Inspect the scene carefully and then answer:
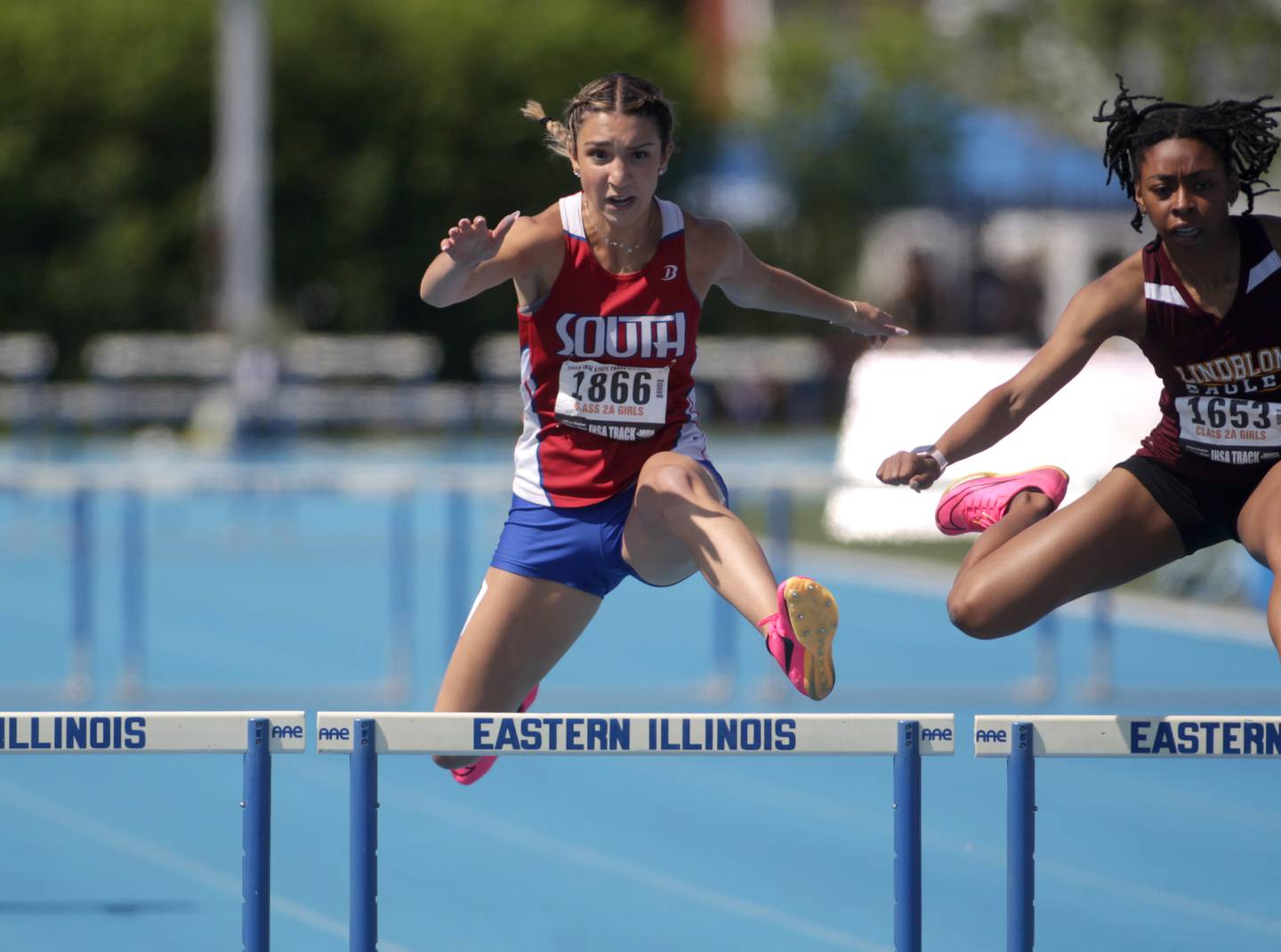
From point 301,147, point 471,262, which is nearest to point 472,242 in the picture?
point 471,262

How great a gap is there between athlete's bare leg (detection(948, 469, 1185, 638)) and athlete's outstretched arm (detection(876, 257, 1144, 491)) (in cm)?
25

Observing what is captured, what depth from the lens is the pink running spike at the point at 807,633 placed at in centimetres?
400

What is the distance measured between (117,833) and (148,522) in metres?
10.8

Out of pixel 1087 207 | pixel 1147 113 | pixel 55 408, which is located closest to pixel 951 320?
pixel 1087 207

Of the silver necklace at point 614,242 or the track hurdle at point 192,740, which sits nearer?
the track hurdle at point 192,740

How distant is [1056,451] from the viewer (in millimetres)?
12023

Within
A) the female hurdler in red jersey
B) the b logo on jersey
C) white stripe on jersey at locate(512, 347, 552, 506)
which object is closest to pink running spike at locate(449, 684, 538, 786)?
the female hurdler in red jersey

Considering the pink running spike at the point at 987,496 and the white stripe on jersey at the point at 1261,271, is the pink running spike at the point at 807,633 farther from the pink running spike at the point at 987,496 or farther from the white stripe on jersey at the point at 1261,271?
the white stripe on jersey at the point at 1261,271

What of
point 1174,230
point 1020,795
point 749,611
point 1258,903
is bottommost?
point 1258,903

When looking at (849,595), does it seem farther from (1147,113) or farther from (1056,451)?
(1147,113)

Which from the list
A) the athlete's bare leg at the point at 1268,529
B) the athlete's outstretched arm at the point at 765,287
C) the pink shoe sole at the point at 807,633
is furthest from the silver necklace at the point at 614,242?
the athlete's bare leg at the point at 1268,529

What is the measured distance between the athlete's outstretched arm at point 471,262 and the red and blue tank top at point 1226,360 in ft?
4.73

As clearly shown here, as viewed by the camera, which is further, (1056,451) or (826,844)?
(1056,451)

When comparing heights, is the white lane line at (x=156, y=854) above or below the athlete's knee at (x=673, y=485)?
below
